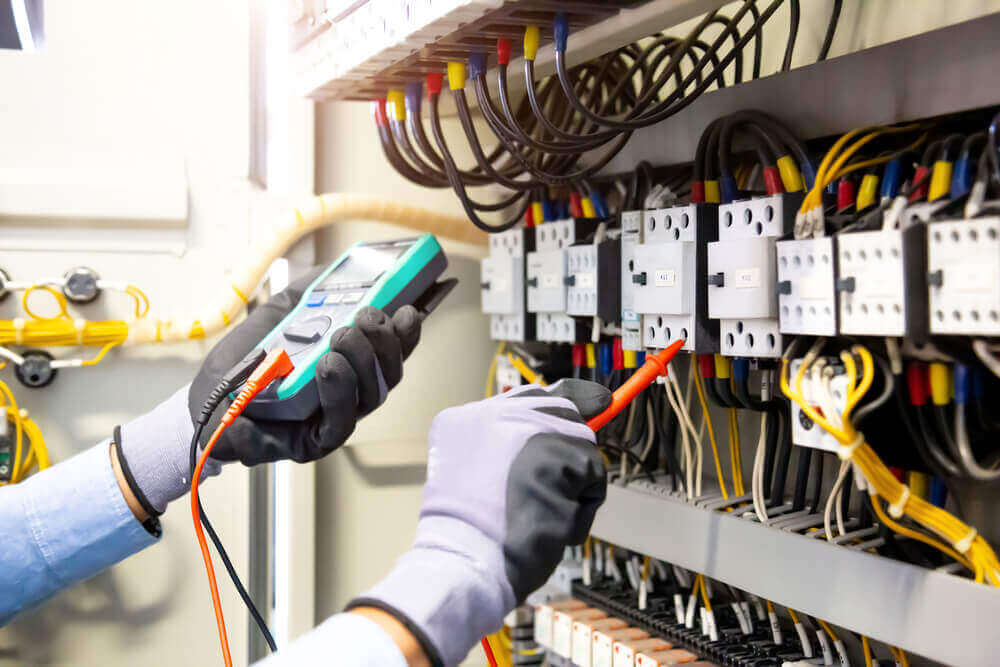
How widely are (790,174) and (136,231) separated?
40.4 inches

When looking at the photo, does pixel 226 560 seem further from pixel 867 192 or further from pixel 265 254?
pixel 867 192

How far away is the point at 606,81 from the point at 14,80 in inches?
36.9

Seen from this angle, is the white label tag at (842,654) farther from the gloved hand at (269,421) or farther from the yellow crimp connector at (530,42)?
the yellow crimp connector at (530,42)

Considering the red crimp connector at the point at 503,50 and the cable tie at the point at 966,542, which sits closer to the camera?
the cable tie at the point at 966,542

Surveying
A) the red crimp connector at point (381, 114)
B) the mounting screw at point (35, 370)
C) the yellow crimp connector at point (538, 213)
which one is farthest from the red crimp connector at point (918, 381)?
the mounting screw at point (35, 370)

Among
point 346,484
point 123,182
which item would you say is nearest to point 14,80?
point 123,182

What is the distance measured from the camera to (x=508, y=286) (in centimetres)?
136

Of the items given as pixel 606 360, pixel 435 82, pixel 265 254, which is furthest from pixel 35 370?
pixel 606 360

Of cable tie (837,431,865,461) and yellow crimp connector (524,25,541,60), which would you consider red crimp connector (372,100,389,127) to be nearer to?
yellow crimp connector (524,25,541,60)

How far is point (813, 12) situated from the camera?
1.17 metres

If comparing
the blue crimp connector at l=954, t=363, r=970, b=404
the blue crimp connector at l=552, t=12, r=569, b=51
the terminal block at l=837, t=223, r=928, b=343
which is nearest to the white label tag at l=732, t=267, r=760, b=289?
the terminal block at l=837, t=223, r=928, b=343

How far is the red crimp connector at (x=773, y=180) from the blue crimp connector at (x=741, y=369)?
0.67ft

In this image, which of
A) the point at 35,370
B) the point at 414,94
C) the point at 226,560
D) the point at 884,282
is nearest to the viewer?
the point at 884,282

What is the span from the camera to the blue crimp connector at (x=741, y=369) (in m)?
1.00
